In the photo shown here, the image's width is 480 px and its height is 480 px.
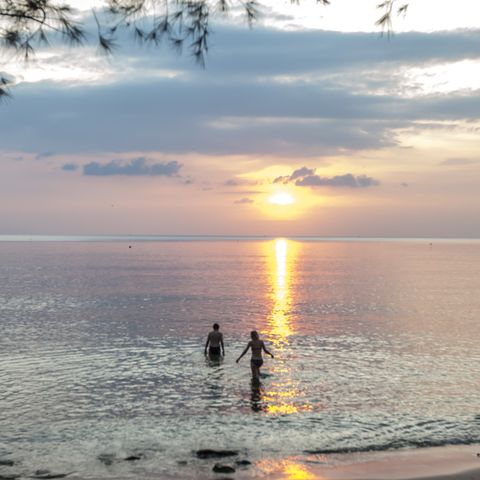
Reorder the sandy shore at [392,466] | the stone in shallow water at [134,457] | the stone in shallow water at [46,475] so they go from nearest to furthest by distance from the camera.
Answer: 1. the sandy shore at [392,466]
2. the stone in shallow water at [46,475]
3. the stone in shallow water at [134,457]

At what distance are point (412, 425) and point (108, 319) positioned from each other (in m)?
37.1

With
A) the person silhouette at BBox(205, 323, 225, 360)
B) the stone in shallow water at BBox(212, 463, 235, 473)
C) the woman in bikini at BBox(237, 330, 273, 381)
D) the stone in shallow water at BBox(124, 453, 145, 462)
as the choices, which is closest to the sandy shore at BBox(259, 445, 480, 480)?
the stone in shallow water at BBox(212, 463, 235, 473)

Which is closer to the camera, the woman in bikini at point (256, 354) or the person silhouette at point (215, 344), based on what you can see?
the woman in bikini at point (256, 354)

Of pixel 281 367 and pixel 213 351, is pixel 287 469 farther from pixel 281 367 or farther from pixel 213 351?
pixel 213 351

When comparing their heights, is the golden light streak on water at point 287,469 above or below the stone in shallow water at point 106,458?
above

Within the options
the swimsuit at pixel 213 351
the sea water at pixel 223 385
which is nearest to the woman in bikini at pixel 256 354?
the sea water at pixel 223 385

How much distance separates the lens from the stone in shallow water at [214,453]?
17844 mm

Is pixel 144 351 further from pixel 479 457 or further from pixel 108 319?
pixel 479 457

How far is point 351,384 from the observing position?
28.3 metres

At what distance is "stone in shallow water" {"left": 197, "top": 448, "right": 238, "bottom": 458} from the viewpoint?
703 inches

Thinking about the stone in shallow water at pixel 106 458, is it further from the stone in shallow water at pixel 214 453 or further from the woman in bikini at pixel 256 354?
the woman in bikini at pixel 256 354

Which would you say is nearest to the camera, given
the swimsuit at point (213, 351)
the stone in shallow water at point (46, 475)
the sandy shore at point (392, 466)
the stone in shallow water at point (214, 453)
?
the sandy shore at point (392, 466)

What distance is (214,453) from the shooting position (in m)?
18.0

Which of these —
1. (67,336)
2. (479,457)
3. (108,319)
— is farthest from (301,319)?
(479,457)
